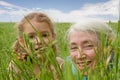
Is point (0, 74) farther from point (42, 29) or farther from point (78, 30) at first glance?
point (42, 29)

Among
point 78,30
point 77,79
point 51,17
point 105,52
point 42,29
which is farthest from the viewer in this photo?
point 51,17

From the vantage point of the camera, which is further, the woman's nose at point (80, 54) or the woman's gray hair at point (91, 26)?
the woman's gray hair at point (91, 26)

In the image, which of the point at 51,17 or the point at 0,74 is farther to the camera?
the point at 51,17

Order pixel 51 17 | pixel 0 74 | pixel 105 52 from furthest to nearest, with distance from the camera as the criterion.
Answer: pixel 51 17 < pixel 0 74 < pixel 105 52

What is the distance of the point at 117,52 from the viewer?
706mm

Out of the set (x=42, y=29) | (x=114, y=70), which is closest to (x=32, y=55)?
(x=114, y=70)

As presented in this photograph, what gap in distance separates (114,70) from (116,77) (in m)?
0.02

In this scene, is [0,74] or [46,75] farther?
[0,74]

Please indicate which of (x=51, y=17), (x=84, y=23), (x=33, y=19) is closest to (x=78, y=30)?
(x=84, y=23)

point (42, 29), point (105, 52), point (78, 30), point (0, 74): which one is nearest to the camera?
point (105, 52)

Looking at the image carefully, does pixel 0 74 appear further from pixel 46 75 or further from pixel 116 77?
pixel 116 77

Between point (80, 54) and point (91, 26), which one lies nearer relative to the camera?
point (80, 54)

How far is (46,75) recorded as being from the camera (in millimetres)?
774

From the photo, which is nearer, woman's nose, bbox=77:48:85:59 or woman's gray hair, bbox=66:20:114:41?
woman's nose, bbox=77:48:85:59
